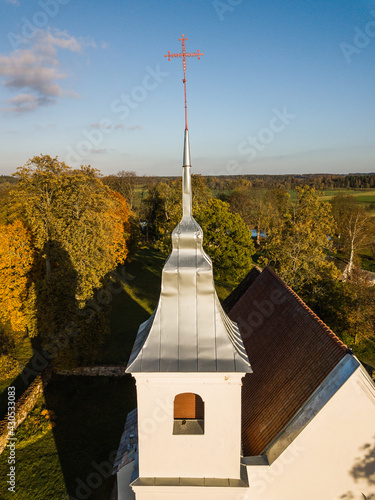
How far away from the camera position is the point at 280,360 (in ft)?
29.5

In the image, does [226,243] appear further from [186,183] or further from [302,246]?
[186,183]

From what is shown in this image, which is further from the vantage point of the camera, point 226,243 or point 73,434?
point 226,243

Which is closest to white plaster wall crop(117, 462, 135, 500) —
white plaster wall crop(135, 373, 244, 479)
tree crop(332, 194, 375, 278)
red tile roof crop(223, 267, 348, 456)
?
white plaster wall crop(135, 373, 244, 479)

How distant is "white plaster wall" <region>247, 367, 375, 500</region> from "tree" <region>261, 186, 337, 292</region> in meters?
16.4

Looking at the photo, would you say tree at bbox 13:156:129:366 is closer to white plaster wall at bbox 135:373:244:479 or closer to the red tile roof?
the red tile roof

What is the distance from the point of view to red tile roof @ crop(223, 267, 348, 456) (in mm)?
7586

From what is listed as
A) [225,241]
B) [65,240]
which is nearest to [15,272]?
[65,240]

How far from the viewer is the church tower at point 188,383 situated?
21.3 feet

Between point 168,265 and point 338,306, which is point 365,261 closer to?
point 338,306

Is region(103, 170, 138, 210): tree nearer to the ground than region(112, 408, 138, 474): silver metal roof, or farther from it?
farther from it

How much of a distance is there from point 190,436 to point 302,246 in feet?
63.6

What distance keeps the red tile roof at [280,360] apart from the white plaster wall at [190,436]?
138cm

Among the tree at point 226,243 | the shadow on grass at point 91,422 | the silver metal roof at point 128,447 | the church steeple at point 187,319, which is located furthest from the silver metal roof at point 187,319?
the tree at point 226,243

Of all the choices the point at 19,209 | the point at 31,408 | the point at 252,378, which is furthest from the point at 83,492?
the point at 19,209
